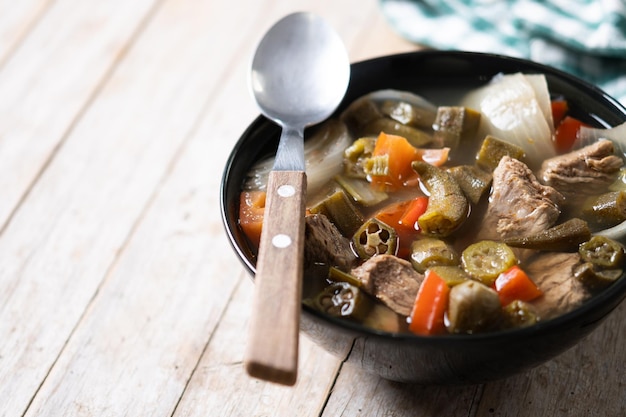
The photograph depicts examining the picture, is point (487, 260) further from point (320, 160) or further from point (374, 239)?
point (320, 160)

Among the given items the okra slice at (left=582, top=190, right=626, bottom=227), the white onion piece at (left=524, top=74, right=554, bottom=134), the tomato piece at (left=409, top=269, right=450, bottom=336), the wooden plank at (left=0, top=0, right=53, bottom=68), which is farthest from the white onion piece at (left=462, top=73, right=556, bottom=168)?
the wooden plank at (left=0, top=0, right=53, bottom=68)

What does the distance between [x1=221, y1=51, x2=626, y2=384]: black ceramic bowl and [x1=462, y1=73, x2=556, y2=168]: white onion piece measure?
8 centimetres

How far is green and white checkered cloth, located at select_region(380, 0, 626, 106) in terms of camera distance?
9.59 feet

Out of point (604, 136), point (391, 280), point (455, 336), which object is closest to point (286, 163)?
point (391, 280)

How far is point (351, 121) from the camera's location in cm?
247

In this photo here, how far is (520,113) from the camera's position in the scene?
234 centimetres

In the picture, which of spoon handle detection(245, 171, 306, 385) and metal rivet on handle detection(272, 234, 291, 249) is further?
metal rivet on handle detection(272, 234, 291, 249)

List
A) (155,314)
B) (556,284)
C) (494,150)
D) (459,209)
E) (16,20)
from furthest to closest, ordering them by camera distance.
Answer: (16,20), (155,314), (494,150), (459,209), (556,284)

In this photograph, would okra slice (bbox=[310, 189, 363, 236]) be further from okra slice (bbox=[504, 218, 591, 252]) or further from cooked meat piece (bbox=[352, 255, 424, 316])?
okra slice (bbox=[504, 218, 591, 252])

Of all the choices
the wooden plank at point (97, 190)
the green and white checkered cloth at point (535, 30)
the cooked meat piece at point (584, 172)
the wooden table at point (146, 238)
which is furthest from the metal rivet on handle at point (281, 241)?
the green and white checkered cloth at point (535, 30)

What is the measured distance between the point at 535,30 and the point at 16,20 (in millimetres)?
2335

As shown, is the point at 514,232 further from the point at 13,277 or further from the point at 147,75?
the point at 147,75

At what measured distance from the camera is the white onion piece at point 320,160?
89.6 inches

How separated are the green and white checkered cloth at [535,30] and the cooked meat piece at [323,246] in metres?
1.40
